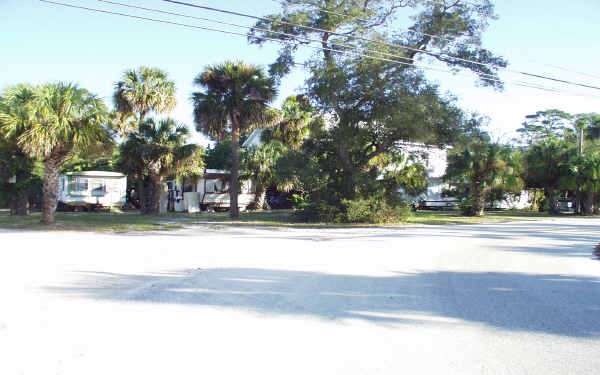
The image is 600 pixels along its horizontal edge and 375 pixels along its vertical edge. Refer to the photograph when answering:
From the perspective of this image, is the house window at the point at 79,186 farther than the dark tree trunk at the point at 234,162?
Yes

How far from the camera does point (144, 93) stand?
2495 centimetres

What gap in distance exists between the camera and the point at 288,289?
6.82m

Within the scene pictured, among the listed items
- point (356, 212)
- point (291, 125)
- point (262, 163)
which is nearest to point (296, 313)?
point (356, 212)

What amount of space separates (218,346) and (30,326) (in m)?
2.13

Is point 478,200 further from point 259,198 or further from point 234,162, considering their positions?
point 234,162

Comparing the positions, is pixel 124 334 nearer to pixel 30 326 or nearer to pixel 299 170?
pixel 30 326

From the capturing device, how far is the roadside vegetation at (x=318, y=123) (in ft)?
59.2

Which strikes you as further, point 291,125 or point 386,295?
point 291,125

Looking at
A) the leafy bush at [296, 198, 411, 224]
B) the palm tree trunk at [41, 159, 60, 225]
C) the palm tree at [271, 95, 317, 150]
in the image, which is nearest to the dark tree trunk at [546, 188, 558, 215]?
the leafy bush at [296, 198, 411, 224]

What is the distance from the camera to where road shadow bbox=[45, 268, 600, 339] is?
5332 millimetres

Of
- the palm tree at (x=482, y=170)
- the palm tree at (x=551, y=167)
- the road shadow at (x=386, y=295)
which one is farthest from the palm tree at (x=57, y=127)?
the palm tree at (x=551, y=167)

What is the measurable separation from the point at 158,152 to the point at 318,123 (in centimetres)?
937

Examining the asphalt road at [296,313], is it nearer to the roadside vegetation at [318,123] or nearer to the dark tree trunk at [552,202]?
the roadside vegetation at [318,123]

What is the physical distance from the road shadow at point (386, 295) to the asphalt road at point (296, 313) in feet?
0.08
